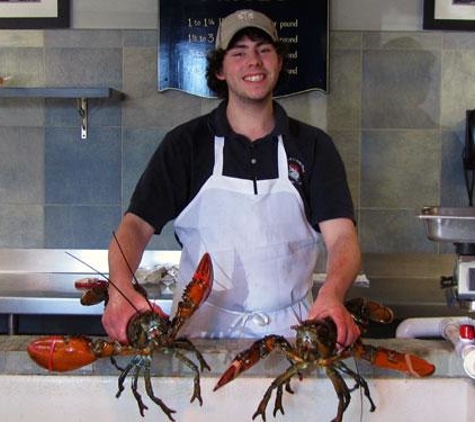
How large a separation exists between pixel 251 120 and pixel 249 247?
0.33m

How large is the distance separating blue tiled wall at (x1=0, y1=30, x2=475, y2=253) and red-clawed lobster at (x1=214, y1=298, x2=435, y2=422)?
1.82m

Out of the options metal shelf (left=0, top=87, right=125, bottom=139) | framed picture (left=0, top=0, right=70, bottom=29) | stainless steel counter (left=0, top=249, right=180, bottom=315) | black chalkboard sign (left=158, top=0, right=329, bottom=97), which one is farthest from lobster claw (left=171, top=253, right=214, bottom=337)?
framed picture (left=0, top=0, right=70, bottom=29)

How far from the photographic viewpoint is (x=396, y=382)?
50.6 inches

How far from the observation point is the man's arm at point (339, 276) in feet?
3.85

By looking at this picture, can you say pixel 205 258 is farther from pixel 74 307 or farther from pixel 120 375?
pixel 74 307

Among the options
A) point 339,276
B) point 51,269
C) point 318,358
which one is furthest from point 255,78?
point 51,269

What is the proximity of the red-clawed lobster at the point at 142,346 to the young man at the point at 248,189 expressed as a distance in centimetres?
53

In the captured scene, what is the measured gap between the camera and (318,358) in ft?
3.64

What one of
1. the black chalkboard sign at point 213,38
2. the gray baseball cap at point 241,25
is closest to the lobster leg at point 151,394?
the gray baseball cap at point 241,25

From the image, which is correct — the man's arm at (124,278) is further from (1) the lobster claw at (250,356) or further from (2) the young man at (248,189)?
(1) the lobster claw at (250,356)

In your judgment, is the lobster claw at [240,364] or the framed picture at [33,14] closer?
the lobster claw at [240,364]

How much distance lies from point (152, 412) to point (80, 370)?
158mm

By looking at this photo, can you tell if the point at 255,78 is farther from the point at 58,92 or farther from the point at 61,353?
the point at 58,92

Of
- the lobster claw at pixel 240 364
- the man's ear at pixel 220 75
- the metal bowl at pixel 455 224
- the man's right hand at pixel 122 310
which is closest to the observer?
the lobster claw at pixel 240 364
